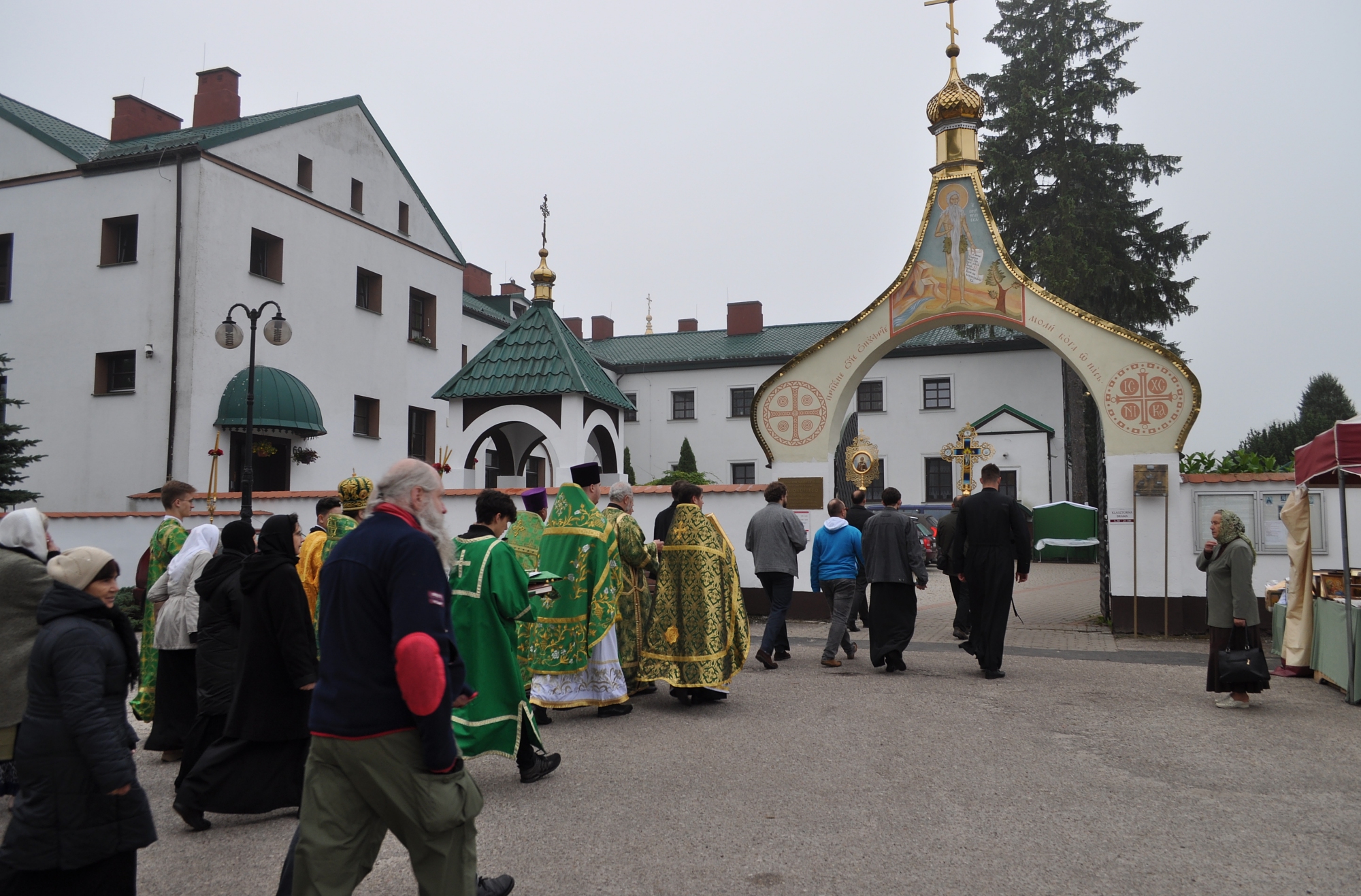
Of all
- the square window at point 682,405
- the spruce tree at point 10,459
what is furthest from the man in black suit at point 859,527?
the square window at point 682,405

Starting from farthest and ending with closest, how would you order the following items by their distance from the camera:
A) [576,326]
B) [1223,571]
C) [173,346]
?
[576,326], [173,346], [1223,571]

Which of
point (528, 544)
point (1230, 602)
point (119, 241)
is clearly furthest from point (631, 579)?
point (119, 241)

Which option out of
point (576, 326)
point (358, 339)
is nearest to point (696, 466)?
point (576, 326)

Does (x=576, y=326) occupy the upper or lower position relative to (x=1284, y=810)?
upper

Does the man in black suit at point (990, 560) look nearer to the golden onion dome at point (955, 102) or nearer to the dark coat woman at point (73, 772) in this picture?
the golden onion dome at point (955, 102)

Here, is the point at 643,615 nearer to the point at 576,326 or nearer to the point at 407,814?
the point at 407,814

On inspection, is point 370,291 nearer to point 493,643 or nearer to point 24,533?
point 493,643

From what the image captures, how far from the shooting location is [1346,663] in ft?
27.8

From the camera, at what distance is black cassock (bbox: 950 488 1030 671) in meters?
9.51

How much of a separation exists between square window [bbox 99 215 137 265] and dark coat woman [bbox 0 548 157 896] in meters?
20.2

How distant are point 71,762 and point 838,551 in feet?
26.6

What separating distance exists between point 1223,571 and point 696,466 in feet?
107

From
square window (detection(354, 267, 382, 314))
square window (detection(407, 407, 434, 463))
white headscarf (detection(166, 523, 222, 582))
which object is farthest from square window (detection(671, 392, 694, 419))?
white headscarf (detection(166, 523, 222, 582))

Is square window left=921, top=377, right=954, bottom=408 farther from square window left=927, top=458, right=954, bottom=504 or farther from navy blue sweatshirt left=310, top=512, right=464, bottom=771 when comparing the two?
navy blue sweatshirt left=310, top=512, right=464, bottom=771
